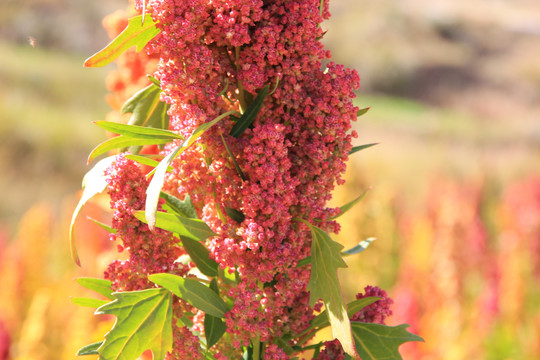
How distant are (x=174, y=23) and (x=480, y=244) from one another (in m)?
5.23

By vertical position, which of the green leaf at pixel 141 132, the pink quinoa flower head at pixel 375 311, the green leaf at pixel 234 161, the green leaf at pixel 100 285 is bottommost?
the green leaf at pixel 100 285

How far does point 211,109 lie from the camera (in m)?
1.11

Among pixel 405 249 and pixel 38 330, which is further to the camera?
pixel 405 249

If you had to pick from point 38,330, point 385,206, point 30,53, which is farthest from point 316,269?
point 30,53

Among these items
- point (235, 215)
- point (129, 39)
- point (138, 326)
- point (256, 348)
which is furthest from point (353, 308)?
point (129, 39)

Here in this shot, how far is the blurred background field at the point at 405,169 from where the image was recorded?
442cm

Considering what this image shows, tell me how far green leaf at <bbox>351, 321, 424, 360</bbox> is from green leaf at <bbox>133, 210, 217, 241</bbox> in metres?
→ 0.37

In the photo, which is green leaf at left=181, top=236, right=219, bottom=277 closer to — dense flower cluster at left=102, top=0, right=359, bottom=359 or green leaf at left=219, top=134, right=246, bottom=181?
dense flower cluster at left=102, top=0, right=359, bottom=359

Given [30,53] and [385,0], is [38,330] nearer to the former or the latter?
[30,53]

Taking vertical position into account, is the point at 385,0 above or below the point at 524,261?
above

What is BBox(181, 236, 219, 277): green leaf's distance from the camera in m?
1.22

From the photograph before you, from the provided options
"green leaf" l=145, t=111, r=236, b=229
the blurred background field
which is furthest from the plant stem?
the blurred background field

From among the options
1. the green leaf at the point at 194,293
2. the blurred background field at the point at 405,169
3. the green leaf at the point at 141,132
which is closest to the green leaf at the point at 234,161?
the green leaf at the point at 141,132

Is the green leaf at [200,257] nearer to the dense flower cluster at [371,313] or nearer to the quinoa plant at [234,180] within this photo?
the quinoa plant at [234,180]
